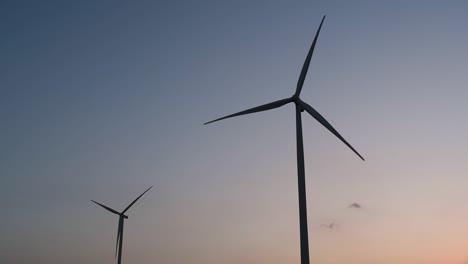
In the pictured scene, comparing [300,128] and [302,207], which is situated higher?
[300,128]

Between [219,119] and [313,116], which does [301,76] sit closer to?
[313,116]

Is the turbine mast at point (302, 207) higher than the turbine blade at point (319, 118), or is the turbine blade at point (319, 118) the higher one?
the turbine blade at point (319, 118)

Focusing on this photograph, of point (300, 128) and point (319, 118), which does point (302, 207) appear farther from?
point (319, 118)

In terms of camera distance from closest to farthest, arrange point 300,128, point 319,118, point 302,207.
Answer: point 302,207
point 300,128
point 319,118

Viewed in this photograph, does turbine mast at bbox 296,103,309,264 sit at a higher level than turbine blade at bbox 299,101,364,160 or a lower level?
lower

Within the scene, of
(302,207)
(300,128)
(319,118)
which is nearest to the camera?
(302,207)

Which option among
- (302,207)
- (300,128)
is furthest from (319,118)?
(302,207)

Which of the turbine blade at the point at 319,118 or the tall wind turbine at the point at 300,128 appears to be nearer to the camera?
the tall wind turbine at the point at 300,128

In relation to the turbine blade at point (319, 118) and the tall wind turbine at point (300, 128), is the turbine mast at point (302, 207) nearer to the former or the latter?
the tall wind turbine at point (300, 128)

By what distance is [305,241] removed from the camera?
4481 cm

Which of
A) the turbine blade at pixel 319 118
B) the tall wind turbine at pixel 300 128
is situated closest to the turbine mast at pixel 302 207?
the tall wind turbine at pixel 300 128

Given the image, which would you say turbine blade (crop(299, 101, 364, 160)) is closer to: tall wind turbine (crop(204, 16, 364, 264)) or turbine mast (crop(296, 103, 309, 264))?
tall wind turbine (crop(204, 16, 364, 264))

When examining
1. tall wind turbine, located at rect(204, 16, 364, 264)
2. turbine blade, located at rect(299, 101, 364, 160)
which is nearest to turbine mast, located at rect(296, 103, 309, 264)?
tall wind turbine, located at rect(204, 16, 364, 264)

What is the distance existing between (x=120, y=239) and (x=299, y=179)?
5956 cm
